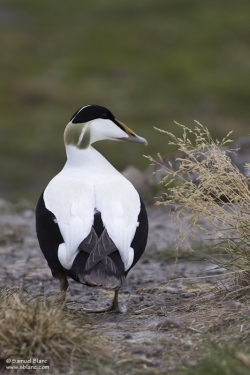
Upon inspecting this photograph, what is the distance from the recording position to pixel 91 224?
15.7 feet

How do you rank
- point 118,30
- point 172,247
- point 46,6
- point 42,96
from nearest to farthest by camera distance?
point 172,247
point 42,96
point 118,30
point 46,6

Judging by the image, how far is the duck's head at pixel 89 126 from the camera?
18.2 ft

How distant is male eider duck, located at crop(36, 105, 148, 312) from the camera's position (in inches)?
183

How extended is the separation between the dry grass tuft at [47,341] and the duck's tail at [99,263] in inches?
23.8

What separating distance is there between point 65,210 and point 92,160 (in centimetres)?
75

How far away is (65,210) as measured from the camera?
16.0ft

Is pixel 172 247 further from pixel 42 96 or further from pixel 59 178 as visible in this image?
pixel 42 96

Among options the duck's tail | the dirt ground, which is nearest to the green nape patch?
the dirt ground

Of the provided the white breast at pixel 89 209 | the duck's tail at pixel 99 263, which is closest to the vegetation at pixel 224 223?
the white breast at pixel 89 209

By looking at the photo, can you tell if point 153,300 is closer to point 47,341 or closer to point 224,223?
point 224,223

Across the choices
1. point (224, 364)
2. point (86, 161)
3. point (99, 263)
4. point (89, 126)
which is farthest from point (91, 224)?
point (224, 364)

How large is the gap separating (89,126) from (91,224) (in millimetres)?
1064

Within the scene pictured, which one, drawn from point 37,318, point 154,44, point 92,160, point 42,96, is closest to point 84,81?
point 42,96

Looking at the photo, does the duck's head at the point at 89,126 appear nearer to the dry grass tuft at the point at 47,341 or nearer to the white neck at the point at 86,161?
the white neck at the point at 86,161
